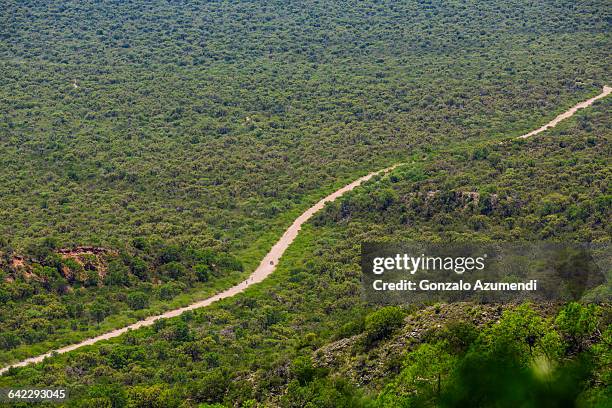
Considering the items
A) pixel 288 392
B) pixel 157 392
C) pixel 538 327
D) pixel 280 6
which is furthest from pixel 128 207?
pixel 280 6

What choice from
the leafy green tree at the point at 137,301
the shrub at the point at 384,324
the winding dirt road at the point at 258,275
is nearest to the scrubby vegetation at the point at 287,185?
the shrub at the point at 384,324

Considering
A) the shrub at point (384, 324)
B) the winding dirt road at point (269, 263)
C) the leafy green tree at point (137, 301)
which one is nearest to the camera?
the shrub at point (384, 324)

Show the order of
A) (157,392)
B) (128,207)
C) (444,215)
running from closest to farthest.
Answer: (157,392) < (444,215) < (128,207)

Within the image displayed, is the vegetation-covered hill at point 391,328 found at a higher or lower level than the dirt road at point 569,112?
lower

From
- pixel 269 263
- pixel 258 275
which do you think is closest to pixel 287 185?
pixel 269 263

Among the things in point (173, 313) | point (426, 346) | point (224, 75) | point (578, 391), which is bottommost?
point (173, 313)

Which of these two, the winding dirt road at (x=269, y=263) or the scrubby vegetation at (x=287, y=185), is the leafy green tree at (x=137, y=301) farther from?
the winding dirt road at (x=269, y=263)

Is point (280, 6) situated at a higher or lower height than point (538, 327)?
higher

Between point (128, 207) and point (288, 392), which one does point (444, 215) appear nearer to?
point (128, 207)
